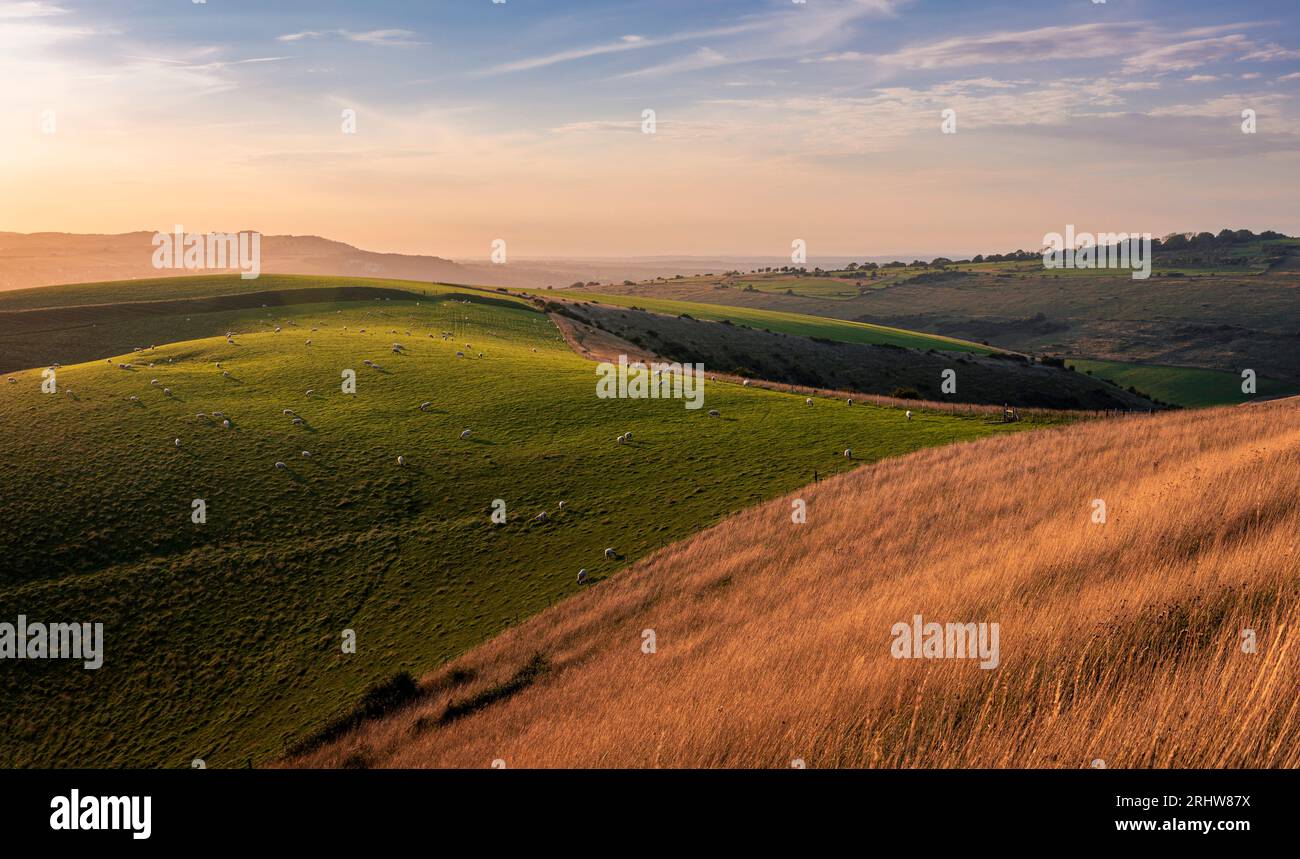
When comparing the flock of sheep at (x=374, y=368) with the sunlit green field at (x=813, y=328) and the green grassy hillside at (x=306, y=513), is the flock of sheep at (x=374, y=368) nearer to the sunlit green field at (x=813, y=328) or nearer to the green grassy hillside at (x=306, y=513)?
the green grassy hillside at (x=306, y=513)

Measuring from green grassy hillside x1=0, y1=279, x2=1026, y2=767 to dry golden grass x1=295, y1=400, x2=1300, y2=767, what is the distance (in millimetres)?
3763

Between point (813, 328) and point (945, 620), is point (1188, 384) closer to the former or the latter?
point (813, 328)

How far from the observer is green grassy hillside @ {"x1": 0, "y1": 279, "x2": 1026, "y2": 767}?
20.2m

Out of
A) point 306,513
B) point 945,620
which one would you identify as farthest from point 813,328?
point 945,620

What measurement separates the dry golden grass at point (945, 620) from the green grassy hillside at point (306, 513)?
12.3 feet

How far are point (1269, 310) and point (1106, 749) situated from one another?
7594 inches

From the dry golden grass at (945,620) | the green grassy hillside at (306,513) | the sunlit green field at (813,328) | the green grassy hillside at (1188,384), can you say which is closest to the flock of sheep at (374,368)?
the green grassy hillside at (306,513)

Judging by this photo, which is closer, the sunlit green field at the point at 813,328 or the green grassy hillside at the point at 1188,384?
the green grassy hillside at the point at 1188,384

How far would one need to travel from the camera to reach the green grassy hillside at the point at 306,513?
66.3 ft

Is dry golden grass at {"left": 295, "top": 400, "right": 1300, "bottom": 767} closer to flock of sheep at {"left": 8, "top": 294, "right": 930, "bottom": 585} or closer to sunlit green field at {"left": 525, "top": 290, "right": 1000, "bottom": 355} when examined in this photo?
flock of sheep at {"left": 8, "top": 294, "right": 930, "bottom": 585}

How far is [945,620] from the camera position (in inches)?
485

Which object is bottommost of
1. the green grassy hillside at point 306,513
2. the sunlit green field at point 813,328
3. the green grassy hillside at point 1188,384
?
the green grassy hillside at point 306,513

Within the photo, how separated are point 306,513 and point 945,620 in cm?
2535

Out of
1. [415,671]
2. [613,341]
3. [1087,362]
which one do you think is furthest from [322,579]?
[1087,362]
